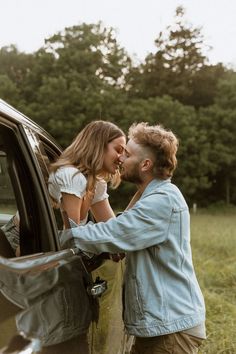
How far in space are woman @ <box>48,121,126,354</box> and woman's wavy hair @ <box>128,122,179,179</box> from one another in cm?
20

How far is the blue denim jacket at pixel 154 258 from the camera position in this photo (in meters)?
2.57

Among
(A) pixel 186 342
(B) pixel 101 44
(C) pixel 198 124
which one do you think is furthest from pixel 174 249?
(C) pixel 198 124

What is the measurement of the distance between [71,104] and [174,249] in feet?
128

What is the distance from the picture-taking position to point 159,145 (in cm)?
274

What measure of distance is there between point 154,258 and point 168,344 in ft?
1.08

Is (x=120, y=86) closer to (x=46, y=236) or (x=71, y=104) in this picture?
(x=71, y=104)

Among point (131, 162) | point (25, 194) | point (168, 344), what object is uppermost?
point (131, 162)

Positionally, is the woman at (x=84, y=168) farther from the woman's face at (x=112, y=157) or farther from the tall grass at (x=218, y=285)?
the tall grass at (x=218, y=285)

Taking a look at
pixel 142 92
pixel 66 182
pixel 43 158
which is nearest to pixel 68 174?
pixel 66 182

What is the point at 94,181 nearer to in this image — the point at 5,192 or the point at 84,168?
the point at 84,168

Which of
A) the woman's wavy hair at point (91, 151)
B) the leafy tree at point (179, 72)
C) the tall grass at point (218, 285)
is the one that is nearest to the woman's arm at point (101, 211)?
the woman's wavy hair at point (91, 151)

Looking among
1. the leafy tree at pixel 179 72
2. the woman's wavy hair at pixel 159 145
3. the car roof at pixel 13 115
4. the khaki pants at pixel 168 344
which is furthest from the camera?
the leafy tree at pixel 179 72

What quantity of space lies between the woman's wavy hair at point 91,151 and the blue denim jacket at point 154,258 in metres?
0.28

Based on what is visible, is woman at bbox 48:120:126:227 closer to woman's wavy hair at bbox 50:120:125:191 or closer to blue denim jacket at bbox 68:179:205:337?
woman's wavy hair at bbox 50:120:125:191
